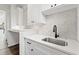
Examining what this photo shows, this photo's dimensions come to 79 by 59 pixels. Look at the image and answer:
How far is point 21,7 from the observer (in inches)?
144

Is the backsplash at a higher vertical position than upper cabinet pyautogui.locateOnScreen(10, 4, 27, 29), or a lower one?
lower

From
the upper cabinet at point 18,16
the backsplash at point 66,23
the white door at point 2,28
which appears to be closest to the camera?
the backsplash at point 66,23

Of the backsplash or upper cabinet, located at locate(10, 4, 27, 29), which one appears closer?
the backsplash

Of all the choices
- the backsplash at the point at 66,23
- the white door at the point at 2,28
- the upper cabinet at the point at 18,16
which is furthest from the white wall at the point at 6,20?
the backsplash at the point at 66,23

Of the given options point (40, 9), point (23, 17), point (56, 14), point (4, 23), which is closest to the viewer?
point (56, 14)

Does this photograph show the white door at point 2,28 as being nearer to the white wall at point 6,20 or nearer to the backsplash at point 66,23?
the white wall at point 6,20

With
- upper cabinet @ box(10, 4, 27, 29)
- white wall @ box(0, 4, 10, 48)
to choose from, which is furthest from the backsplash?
white wall @ box(0, 4, 10, 48)

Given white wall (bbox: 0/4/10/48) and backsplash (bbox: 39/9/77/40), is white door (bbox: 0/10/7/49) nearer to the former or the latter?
white wall (bbox: 0/4/10/48)

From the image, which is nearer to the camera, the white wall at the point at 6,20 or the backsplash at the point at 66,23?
the backsplash at the point at 66,23

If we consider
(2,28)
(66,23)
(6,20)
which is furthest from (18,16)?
(66,23)

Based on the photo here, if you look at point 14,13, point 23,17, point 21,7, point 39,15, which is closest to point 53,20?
point 39,15
